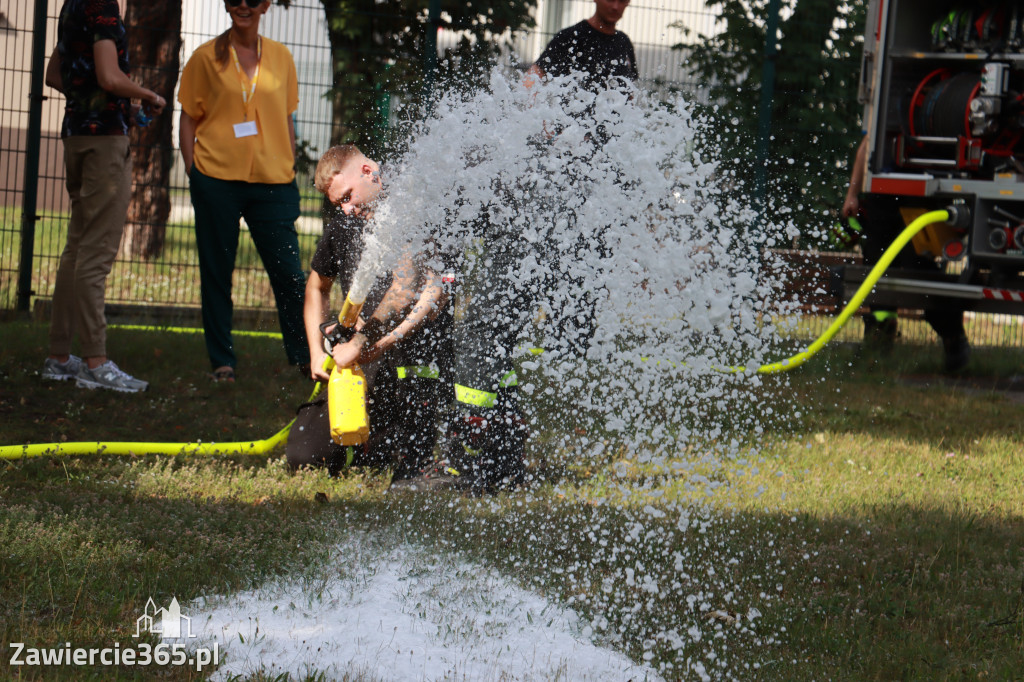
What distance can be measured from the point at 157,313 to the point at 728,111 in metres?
4.79

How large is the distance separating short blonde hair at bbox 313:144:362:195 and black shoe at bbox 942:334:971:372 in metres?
5.41

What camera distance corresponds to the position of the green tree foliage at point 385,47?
25.9ft

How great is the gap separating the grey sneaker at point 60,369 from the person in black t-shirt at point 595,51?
3.11 meters

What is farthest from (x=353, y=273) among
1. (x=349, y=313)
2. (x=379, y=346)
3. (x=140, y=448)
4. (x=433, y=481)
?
(x=140, y=448)

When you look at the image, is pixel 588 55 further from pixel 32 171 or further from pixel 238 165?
pixel 32 171

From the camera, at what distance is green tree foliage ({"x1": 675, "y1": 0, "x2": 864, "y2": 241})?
329 inches

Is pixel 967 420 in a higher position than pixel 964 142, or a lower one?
lower

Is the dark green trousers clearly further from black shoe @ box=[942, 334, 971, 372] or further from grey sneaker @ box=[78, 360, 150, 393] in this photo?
black shoe @ box=[942, 334, 971, 372]

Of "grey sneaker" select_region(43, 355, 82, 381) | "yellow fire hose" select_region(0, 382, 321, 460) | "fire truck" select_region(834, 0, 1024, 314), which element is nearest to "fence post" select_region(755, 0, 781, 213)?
"fire truck" select_region(834, 0, 1024, 314)

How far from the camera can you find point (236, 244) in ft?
20.3

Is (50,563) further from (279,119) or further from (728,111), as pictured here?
(728,111)

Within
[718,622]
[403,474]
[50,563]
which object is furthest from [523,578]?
[50,563]

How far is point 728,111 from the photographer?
8.35 m

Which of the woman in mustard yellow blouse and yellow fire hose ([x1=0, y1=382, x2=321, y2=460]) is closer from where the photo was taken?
yellow fire hose ([x1=0, y1=382, x2=321, y2=460])
